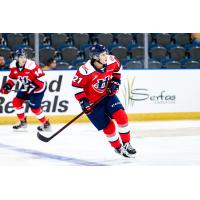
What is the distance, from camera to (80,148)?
26.5 feet

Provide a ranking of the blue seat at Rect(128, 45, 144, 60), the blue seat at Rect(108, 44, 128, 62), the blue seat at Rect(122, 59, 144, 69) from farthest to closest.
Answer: the blue seat at Rect(128, 45, 144, 60), the blue seat at Rect(108, 44, 128, 62), the blue seat at Rect(122, 59, 144, 69)

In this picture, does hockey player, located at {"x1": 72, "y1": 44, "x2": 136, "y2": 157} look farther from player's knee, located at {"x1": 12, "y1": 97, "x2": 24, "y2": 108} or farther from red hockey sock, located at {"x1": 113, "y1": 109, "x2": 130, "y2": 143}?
player's knee, located at {"x1": 12, "y1": 97, "x2": 24, "y2": 108}

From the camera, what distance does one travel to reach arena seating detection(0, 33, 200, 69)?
38.2ft

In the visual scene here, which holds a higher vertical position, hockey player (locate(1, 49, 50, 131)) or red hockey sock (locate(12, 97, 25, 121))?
hockey player (locate(1, 49, 50, 131))

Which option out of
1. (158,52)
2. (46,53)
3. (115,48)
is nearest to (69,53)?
(46,53)

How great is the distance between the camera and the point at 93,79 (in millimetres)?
7004

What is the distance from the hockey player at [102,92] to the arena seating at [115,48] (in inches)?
166

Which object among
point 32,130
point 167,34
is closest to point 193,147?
point 32,130

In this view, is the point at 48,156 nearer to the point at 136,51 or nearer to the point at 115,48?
the point at 115,48

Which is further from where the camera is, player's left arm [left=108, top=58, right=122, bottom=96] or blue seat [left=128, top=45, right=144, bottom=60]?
blue seat [left=128, top=45, right=144, bottom=60]

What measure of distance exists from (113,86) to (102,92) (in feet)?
0.57

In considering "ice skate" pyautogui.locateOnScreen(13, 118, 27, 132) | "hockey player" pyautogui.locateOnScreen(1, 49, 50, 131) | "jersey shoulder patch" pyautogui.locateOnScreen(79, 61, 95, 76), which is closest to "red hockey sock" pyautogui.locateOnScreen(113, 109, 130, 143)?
"jersey shoulder patch" pyautogui.locateOnScreen(79, 61, 95, 76)

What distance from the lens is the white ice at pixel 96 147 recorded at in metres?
7.00

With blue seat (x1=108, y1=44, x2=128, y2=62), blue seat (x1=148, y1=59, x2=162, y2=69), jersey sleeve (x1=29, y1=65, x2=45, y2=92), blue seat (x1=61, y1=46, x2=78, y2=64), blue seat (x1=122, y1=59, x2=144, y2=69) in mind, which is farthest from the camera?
blue seat (x1=108, y1=44, x2=128, y2=62)
